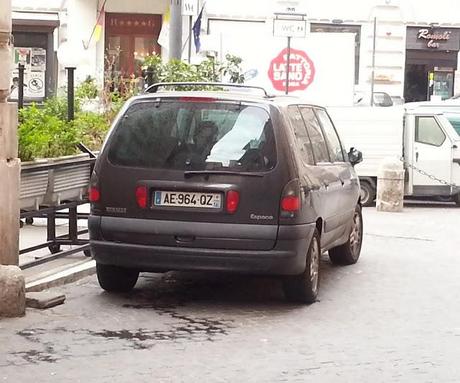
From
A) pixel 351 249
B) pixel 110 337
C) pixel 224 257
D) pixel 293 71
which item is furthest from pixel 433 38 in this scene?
pixel 110 337

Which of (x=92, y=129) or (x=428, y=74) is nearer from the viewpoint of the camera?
(x=92, y=129)

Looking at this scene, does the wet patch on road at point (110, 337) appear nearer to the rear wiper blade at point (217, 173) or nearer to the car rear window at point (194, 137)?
the rear wiper blade at point (217, 173)

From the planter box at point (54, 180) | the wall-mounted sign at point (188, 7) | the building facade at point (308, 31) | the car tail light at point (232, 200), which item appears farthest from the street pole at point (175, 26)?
the building facade at point (308, 31)

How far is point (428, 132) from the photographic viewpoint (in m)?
A: 18.7

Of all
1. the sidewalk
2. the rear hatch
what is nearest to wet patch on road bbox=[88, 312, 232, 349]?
the rear hatch

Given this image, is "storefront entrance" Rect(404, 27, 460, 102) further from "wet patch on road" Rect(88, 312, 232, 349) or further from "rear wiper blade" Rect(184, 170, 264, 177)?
"wet patch on road" Rect(88, 312, 232, 349)

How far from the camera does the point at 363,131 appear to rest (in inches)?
742

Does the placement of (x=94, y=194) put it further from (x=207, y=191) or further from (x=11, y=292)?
(x=11, y=292)

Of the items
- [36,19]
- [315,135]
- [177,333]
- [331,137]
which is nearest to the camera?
[177,333]

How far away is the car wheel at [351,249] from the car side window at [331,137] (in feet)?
2.79

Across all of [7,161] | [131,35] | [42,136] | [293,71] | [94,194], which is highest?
[131,35]

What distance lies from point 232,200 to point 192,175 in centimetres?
39

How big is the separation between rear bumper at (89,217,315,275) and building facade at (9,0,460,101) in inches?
681

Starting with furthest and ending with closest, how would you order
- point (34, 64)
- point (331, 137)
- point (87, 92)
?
point (34, 64) < point (87, 92) < point (331, 137)
